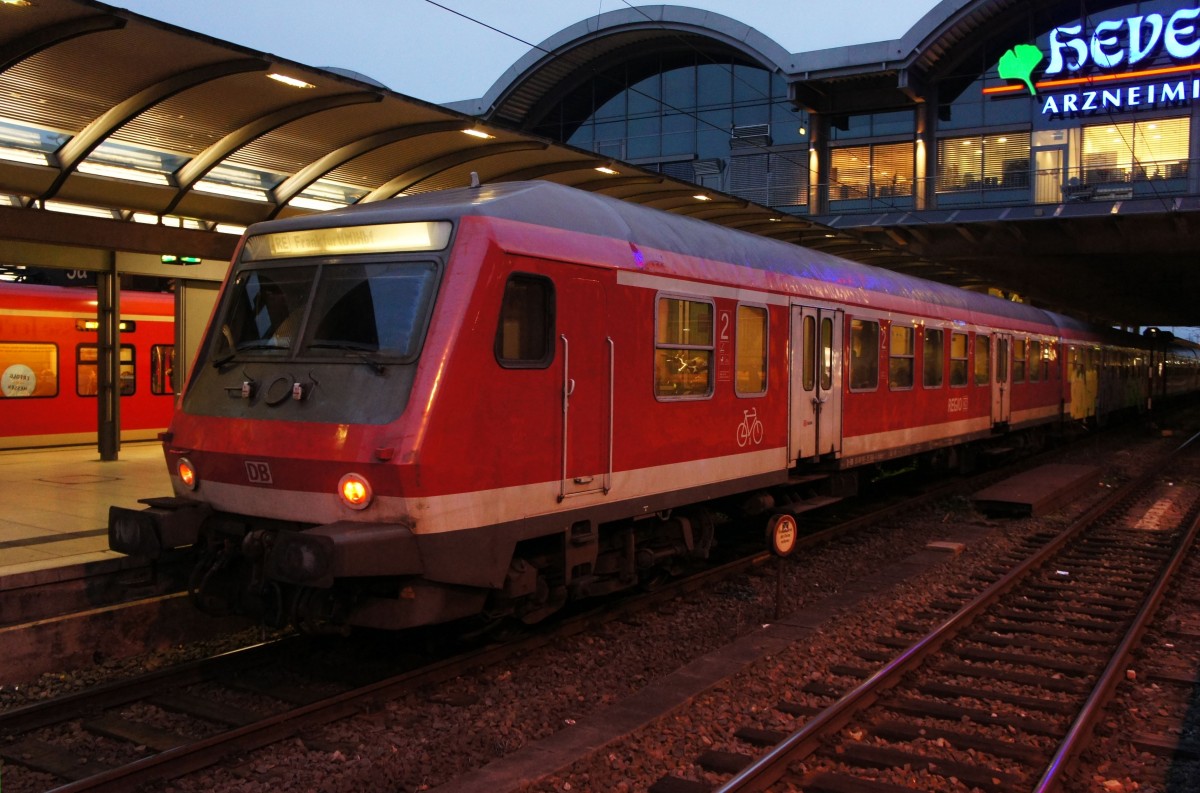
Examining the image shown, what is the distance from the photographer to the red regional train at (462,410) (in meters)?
5.76

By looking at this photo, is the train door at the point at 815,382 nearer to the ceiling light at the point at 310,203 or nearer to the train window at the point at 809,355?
the train window at the point at 809,355

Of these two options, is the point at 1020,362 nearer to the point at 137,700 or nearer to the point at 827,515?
the point at 827,515

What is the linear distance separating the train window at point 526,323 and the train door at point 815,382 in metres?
3.86

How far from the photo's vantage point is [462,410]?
5.85 meters

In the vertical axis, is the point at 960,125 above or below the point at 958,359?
above

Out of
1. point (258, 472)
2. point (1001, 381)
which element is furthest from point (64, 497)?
point (1001, 381)

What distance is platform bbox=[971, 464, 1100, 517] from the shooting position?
→ 43.4 ft

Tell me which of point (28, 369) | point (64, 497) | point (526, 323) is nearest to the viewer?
point (526, 323)

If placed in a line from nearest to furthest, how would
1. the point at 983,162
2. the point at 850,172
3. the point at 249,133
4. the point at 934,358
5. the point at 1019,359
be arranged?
1. the point at 249,133
2. the point at 934,358
3. the point at 1019,359
4. the point at 983,162
5. the point at 850,172

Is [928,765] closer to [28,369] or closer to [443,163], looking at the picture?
[443,163]

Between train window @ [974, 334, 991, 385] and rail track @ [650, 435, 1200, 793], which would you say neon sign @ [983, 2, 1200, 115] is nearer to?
train window @ [974, 334, 991, 385]

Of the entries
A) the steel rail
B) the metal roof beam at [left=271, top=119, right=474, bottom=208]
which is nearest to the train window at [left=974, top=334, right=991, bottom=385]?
the steel rail

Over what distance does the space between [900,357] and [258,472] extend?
28.1 feet

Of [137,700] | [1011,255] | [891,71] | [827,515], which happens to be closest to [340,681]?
[137,700]
